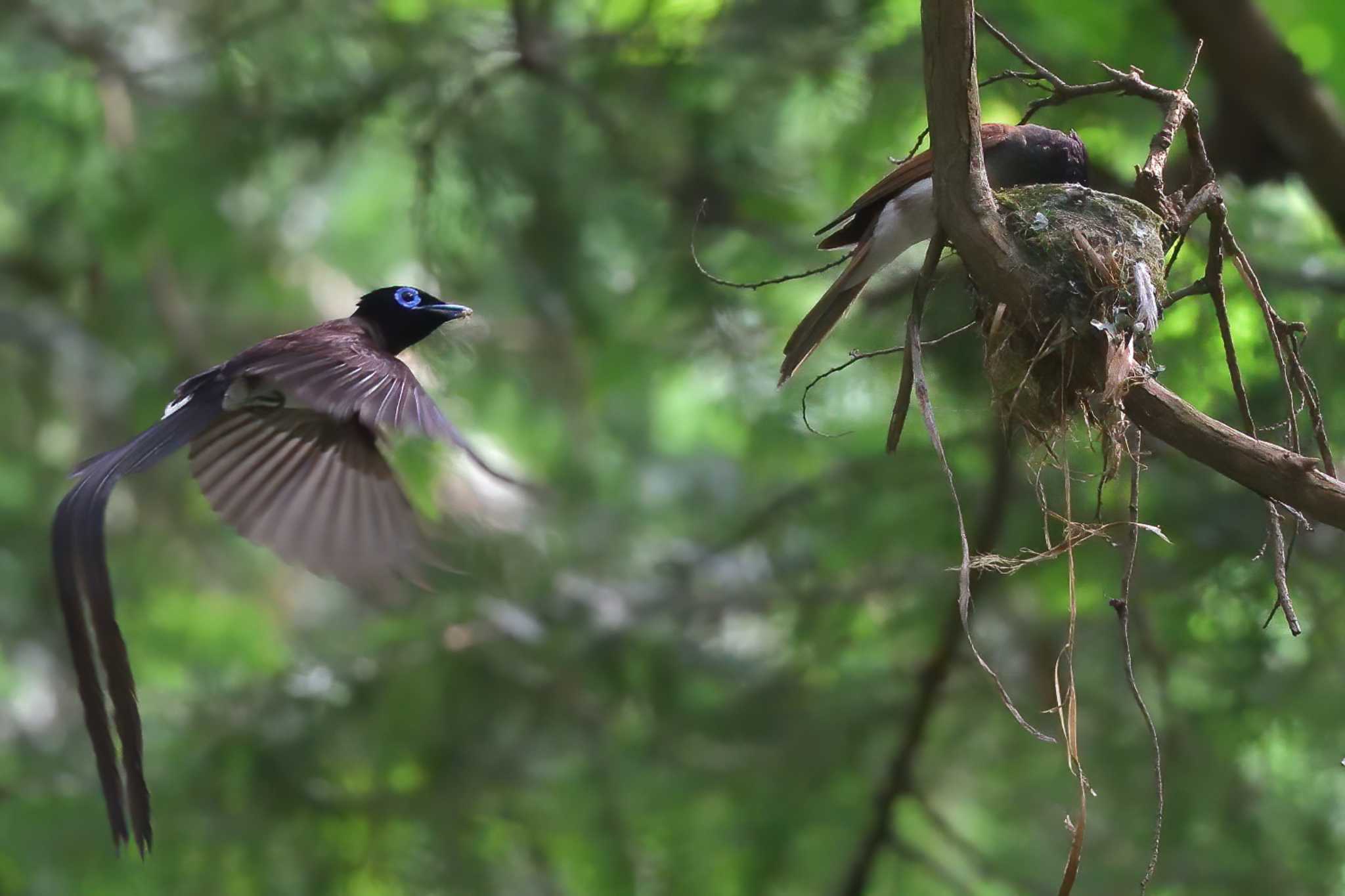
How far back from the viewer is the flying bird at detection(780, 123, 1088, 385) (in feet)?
11.2

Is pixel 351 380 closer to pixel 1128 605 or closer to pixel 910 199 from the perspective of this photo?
pixel 910 199

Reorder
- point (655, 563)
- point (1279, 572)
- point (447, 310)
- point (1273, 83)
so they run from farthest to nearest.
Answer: point (655, 563) < point (1273, 83) < point (447, 310) < point (1279, 572)

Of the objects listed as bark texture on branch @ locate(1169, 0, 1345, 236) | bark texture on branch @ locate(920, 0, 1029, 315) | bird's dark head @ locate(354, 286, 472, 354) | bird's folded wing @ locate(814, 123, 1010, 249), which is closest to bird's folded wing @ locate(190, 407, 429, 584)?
bird's dark head @ locate(354, 286, 472, 354)

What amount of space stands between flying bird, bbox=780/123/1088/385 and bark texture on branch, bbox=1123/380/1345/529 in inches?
41.1

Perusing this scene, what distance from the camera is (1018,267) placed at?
2.42 metres

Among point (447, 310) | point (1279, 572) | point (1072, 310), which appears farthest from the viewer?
point (447, 310)

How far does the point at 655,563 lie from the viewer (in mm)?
6504

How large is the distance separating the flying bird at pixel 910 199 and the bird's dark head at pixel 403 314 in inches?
35.2

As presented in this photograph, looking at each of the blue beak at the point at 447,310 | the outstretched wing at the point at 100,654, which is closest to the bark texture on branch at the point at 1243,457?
the outstretched wing at the point at 100,654

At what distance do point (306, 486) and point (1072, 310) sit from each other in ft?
6.92

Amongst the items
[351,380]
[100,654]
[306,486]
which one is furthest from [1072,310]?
[306,486]

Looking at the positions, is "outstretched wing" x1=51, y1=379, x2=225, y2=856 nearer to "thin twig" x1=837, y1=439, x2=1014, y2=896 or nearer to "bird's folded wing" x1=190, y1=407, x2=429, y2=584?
"bird's folded wing" x1=190, y1=407, x2=429, y2=584

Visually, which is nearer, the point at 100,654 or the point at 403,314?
the point at 100,654

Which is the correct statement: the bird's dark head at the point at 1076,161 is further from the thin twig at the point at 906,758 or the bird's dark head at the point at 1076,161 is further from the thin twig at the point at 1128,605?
the thin twig at the point at 906,758
